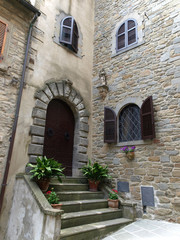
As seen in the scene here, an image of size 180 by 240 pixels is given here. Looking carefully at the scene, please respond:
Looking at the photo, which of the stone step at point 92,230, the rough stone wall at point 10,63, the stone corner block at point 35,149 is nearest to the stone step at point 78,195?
the stone step at point 92,230

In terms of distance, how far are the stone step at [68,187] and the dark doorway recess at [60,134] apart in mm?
863

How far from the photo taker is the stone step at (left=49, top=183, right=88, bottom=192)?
459 cm

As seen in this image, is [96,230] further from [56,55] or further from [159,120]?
[56,55]

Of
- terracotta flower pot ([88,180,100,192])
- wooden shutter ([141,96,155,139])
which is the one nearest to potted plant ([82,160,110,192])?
terracotta flower pot ([88,180,100,192])

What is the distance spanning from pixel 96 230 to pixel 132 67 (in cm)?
486

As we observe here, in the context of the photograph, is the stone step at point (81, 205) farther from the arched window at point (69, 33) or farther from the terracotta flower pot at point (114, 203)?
the arched window at point (69, 33)

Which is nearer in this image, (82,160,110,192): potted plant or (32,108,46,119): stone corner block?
Answer: (32,108,46,119): stone corner block

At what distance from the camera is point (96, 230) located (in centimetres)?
350

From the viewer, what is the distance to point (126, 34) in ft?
21.8

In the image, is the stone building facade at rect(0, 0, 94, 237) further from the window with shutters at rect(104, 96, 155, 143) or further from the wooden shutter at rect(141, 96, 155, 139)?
the wooden shutter at rect(141, 96, 155, 139)

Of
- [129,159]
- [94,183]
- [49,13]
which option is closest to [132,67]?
[129,159]

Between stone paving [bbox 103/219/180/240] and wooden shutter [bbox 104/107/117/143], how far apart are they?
2.41m

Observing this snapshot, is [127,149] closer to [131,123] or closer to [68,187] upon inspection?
[131,123]

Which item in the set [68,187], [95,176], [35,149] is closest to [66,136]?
[35,149]
